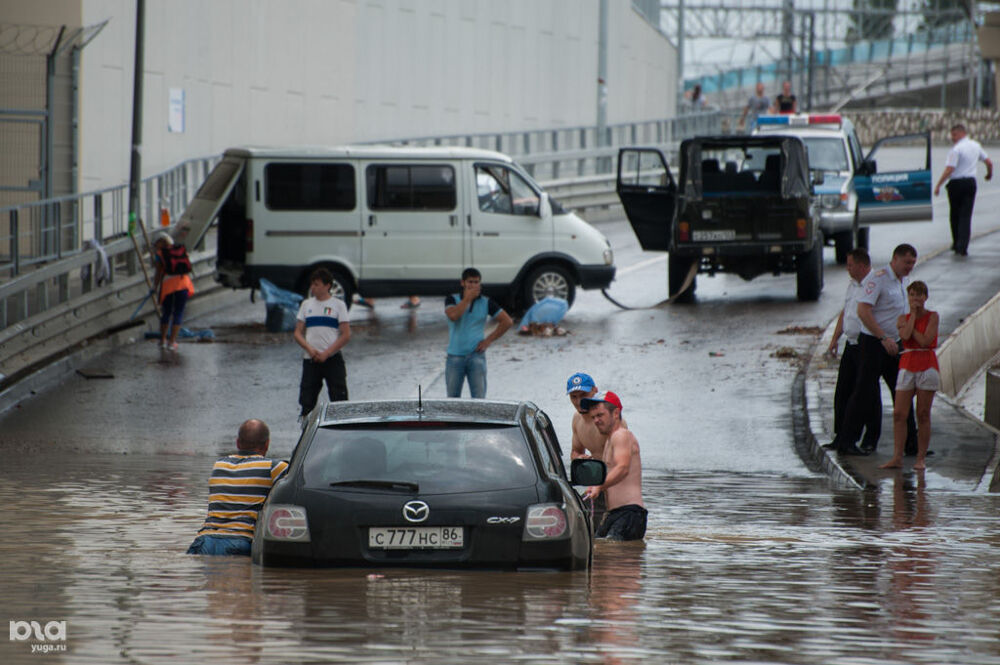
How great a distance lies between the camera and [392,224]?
21.3m

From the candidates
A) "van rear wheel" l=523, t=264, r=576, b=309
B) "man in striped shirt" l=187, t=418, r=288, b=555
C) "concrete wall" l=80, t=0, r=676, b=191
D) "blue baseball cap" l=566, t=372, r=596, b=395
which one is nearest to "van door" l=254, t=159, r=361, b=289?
"van rear wheel" l=523, t=264, r=576, b=309

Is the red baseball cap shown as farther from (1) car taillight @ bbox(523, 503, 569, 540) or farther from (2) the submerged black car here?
(1) car taillight @ bbox(523, 503, 569, 540)

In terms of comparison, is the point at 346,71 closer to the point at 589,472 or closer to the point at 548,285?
the point at 548,285

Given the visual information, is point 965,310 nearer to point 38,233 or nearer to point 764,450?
point 764,450

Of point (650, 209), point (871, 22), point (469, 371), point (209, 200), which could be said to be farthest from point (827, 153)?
point (871, 22)

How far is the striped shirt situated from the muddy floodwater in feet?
0.78

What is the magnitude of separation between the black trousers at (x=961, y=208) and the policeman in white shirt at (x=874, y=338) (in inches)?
482

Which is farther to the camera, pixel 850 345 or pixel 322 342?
pixel 322 342

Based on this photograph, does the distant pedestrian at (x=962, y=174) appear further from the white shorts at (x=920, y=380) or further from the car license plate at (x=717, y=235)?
the white shorts at (x=920, y=380)

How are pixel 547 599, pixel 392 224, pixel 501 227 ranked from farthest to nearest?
pixel 501 227 → pixel 392 224 → pixel 547 599

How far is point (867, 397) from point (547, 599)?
23.2ft

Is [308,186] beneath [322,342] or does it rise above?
above

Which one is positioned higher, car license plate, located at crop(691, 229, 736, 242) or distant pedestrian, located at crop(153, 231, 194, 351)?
car license plate, located at crop(691, 229, 736, 242)

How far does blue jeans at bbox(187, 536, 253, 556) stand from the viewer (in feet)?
27.0
